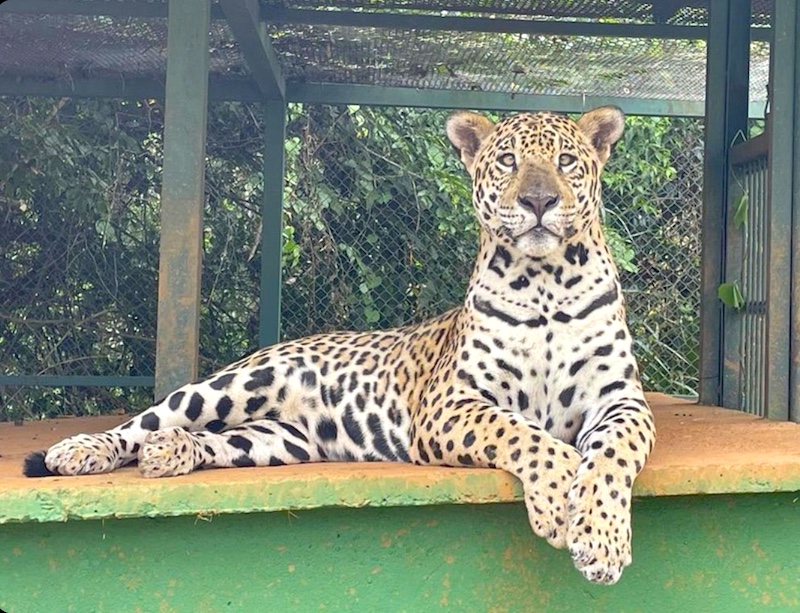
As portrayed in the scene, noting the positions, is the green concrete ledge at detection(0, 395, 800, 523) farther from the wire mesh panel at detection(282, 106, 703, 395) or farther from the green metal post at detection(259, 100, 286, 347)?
the wire mesh panel at detection(282, 106, 703, 395)

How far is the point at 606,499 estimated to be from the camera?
3223mm

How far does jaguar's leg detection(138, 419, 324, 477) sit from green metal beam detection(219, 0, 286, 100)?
6.87 feet

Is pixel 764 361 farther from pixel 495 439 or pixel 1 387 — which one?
pixel 1 387

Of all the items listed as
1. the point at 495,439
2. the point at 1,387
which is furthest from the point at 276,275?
the point at 495,439

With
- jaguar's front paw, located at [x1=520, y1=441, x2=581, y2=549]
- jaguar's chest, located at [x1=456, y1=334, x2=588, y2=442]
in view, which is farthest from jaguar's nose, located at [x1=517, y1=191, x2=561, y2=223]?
jaguar's front paw, located at [x1=520, y1=441, x2=581, y2=549]

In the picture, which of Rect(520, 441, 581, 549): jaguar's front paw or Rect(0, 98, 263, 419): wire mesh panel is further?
Rect(0, 98, 263, 419): wire mesh panel

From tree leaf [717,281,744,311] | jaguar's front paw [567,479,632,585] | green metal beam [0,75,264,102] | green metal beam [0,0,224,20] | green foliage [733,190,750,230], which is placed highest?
green metal beam [0,0,224,20]

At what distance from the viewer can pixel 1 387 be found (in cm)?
802

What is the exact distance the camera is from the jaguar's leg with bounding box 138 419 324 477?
3670mm

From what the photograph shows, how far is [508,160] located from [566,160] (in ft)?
0.74

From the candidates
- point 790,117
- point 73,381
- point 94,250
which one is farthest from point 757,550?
point 94,250

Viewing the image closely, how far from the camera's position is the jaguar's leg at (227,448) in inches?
144

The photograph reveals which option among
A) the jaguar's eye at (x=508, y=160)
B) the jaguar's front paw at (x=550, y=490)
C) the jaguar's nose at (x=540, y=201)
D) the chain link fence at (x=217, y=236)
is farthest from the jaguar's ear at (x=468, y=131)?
the chain link fence at (x=217, y=236)

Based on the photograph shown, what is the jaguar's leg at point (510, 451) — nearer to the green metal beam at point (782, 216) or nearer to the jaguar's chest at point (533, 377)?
the jaguar's chest at point (533, 377)
